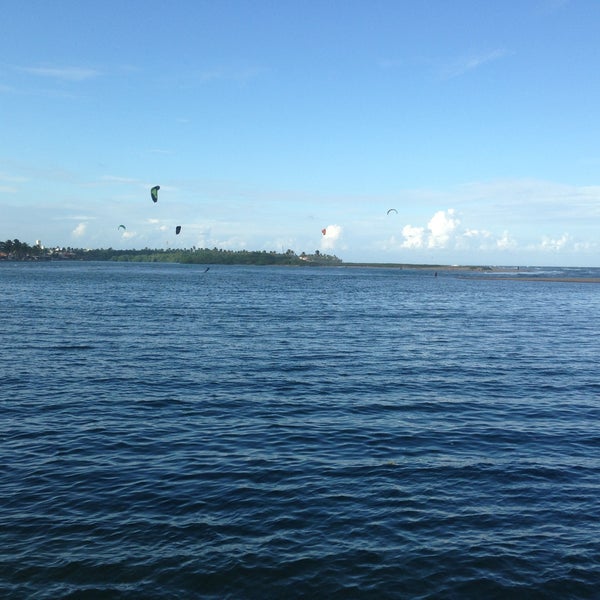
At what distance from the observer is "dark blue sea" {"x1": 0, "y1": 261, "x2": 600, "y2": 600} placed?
1371 centimetres

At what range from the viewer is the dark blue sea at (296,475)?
13711mm

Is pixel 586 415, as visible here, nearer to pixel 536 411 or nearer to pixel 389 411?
pixel 536 411

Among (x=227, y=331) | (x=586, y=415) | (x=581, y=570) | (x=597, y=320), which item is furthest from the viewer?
(x=597, y=320)

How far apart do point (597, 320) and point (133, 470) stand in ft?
234

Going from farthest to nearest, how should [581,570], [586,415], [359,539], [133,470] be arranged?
[586,415] → [133,470] → [359,539] → [581,570]

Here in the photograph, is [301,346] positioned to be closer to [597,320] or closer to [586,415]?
[586,415]

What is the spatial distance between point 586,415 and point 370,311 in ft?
183

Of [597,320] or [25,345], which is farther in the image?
[597,320]

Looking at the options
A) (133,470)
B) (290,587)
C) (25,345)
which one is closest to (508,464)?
(290,587)

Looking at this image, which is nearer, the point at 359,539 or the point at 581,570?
the point at 581,570

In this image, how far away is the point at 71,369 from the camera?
119ft

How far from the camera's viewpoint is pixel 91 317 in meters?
65.8

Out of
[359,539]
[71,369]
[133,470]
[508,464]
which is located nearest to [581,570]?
[359,539]

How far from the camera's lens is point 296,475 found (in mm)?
19516
